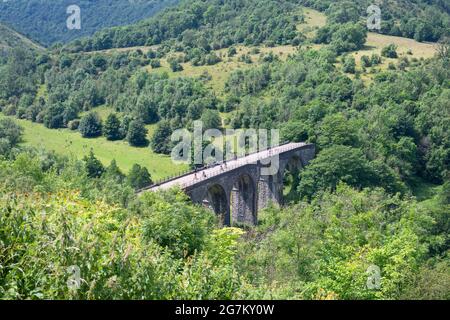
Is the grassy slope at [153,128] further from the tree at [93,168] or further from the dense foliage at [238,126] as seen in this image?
the tree at [93,168]

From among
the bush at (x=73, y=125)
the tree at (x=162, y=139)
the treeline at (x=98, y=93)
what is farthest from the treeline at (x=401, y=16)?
the bush at (x=73, y=125)

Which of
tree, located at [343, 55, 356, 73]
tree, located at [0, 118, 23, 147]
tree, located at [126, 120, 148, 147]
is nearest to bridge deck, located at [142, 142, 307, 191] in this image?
tree, located at [126, 120, 148, 147]

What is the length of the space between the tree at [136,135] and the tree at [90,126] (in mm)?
8712

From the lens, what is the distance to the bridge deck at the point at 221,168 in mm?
49688

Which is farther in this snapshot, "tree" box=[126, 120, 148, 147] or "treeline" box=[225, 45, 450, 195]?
"tree" box=[126, 120, 148, 147]

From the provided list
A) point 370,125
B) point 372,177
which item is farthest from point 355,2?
point 372,177

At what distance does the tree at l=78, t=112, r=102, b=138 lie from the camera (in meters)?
101

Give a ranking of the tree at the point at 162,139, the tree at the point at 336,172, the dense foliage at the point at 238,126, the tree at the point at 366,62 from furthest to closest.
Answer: the tree at the point at 366,62 → the tree at the point at 162,139 → the tree at the point at 336,172 → the dense foliage at the point at 238,126

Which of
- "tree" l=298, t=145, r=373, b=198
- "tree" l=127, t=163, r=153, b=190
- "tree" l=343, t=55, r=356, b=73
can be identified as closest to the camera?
"tree" l=298, t=145, r=373, b=198

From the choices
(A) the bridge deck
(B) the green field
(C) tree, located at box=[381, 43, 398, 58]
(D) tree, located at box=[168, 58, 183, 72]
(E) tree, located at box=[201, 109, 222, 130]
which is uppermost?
(C) tree, located at box=[381, 43, 398, 58]

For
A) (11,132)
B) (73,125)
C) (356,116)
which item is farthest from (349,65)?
(11,132)

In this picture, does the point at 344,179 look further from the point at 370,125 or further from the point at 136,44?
the point at 136,44

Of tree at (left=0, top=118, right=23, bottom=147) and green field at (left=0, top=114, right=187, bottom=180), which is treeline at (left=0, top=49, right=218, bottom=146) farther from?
tree at (left=0, top=118, right=23, bottom=147)
